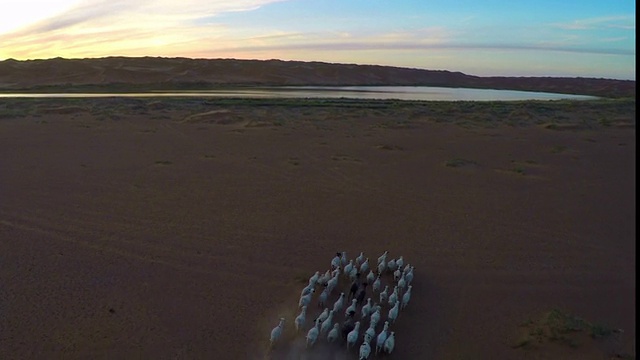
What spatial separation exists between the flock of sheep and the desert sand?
240mm

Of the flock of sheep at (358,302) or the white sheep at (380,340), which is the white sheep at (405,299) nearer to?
the flock of sheep at (358,302)

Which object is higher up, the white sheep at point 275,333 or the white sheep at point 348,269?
the white sheep at point 348,269

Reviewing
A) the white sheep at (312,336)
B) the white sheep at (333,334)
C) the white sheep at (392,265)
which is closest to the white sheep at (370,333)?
the white sheep at (333,334)

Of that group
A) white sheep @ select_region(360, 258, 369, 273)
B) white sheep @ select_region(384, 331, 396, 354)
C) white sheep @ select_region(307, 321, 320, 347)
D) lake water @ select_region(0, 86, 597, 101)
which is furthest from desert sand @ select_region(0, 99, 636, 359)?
lake water @ select_region(0, 86, 597, 101)

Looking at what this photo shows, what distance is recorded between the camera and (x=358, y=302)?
851 cm

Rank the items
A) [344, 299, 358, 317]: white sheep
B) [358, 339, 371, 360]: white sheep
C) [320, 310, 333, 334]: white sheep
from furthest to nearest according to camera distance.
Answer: [344, 299, 358, 317]: white sheep
[320, 310, 333, 334]: white sheep
[358, 339, 371, 360]: white sheep

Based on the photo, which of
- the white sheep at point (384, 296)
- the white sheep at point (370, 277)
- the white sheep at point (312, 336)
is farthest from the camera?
the white sheep at point (370, 277)

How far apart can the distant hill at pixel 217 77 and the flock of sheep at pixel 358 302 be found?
71588 millimetres

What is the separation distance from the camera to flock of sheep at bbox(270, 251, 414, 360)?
23.8 feet

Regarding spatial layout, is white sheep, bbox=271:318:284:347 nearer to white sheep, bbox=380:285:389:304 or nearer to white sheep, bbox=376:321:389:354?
white sheep, bbox=376:321:389:354

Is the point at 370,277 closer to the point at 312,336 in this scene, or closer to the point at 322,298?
the point at 322,298

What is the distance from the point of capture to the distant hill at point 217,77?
85013mm

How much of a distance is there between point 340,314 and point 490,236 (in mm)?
4737

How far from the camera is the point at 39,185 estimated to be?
15336 mm
